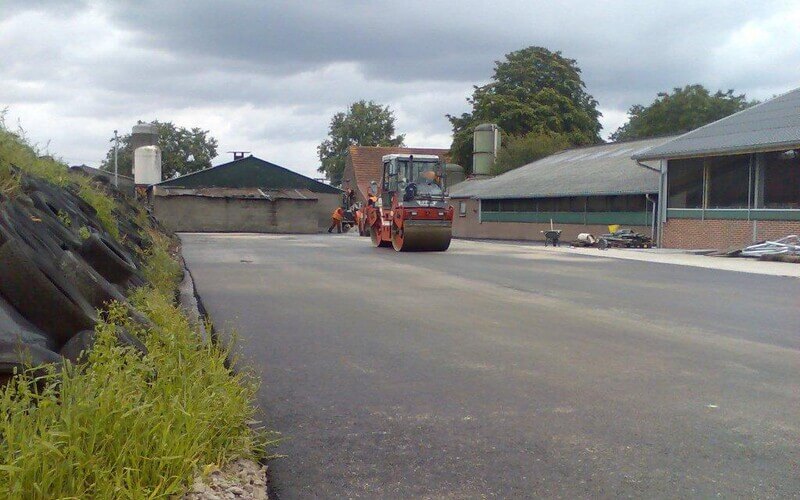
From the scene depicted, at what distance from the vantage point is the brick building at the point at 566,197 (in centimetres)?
3631

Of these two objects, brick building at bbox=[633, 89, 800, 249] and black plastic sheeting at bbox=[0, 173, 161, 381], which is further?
brick building at bbox=[633, 89, 800, 249]

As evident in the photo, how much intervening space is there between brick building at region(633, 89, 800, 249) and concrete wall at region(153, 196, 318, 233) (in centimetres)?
2732

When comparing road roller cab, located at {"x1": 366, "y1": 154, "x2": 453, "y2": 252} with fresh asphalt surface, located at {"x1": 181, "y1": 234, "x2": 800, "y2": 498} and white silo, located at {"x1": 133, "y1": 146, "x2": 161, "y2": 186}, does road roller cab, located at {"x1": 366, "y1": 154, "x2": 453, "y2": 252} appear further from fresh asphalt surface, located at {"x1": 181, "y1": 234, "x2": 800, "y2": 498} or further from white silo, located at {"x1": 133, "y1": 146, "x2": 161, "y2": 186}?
white silo, located at {"x1": 133, "y1": 146, "x2": 161, "y2": 186}

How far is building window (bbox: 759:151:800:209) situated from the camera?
1089 inches

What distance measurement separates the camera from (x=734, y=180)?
30.1 meters

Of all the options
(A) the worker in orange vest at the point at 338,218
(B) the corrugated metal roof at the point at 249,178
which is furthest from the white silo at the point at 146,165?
(A) the worker in orange vest at the point at 338,218

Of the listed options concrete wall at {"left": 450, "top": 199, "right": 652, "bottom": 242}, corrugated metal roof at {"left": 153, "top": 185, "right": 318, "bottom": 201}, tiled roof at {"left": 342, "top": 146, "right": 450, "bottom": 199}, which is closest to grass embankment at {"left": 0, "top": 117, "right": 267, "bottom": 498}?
concrete wall at {"left": 450, "top": 199, "right": 652, "bottom": 242}

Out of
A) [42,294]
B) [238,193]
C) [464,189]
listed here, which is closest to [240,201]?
[238,193]

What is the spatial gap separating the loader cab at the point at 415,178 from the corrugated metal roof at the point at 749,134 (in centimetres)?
961

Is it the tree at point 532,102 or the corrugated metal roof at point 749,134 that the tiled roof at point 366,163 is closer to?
the tree at point 532,102

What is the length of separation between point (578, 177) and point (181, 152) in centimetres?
7205

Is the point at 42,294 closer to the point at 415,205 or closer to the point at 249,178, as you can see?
the point at 415,205

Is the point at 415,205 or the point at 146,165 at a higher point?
the point at 146,165

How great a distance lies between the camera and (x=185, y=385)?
16.9 feet
